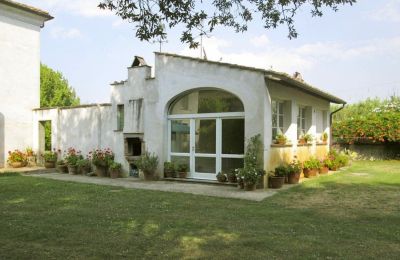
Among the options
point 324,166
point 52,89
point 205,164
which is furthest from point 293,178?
point 52,89

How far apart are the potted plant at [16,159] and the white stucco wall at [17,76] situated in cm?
25

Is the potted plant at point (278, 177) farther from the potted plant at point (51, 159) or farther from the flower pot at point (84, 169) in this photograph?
the potted plant at point (51, 159)

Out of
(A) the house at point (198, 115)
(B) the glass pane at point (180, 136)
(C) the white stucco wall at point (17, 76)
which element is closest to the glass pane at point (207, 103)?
(A) the house at point (198, 115)

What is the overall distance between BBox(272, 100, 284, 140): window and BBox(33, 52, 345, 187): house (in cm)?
3

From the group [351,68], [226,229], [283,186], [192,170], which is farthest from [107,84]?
[351,68]

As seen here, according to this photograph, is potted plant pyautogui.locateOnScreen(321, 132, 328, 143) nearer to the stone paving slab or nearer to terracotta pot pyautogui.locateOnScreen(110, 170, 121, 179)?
the stone paving slab

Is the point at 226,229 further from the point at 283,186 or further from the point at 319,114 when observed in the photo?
the point at 319,114

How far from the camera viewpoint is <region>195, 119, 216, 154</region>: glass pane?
1216cm

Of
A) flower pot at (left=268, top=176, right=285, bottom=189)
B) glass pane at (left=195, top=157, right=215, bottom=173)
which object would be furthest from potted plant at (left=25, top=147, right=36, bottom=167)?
flower pot at (left=268, top=176, right=285, bottom=189)

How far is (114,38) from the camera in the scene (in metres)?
6.77

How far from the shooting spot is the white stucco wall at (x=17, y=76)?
55.3 ft

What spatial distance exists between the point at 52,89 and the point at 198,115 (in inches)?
1006

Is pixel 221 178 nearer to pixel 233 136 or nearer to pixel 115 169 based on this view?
pixel 233 136

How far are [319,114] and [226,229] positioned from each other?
498 inches
